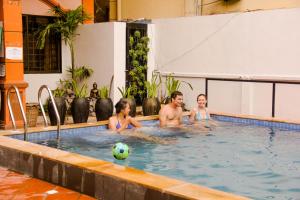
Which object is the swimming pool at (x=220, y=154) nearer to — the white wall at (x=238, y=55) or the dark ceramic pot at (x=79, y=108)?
the dark ceramic pot at (x=79, y=108)

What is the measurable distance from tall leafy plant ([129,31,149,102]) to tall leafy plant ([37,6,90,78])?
1763 mm

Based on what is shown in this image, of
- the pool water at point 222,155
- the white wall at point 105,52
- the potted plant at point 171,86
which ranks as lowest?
the pool water at point 222,155

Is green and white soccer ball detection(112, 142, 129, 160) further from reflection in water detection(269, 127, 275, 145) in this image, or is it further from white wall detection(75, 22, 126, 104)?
white wall detection(75, 22, 126, 104)

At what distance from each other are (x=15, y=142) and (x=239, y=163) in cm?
322

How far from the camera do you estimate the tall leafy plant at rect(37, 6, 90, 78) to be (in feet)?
43.0

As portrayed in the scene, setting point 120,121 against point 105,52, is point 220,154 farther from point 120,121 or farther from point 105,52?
point 105,52

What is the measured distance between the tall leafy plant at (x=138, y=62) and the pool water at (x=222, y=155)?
372 cm

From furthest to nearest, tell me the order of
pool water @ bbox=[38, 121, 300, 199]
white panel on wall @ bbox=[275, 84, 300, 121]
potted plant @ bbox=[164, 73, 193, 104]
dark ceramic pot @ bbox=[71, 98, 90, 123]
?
potted plant @ bbox=[164, 73, 193, 104]
white panel on wall @ bbox=[275, 84, 300, 121]
dark ceramic pot @ bbox=[71, 98, 90, 123]
pool water @ bbox=[38, 121, 300, 199]

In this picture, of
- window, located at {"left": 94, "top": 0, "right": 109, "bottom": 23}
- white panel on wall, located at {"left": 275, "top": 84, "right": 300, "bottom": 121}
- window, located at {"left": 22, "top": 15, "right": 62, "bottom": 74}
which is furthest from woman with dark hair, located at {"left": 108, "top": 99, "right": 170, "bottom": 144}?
window, located at {"left": 94, "top": 0, "right": 109, "bottom": 23}

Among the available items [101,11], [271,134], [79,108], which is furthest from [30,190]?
[101,11]

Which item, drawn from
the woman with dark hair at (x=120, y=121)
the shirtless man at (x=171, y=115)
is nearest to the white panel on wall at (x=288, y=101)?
the shirtless man at (x=171, y=115)

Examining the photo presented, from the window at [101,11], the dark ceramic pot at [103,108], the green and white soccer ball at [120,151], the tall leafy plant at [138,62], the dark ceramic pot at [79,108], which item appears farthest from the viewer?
the window at [101,11]

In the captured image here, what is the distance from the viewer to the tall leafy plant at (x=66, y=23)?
13102mm

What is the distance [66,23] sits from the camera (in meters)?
13.3
